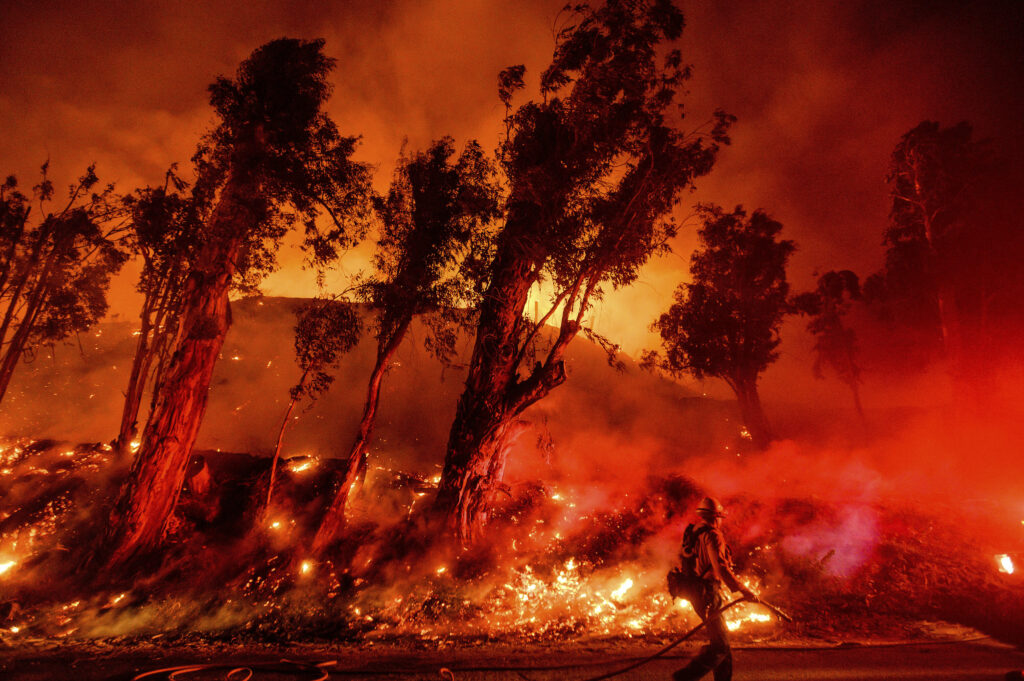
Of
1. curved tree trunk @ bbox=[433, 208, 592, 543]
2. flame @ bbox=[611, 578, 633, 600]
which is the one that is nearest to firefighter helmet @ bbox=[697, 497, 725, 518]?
flame @ bbox=[611, 578, 633, 600]

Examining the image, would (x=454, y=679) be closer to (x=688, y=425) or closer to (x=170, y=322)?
(x=170, y=322)

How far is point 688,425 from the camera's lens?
31.5 m

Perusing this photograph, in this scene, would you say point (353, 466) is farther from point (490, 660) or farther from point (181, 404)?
point (490, 660)

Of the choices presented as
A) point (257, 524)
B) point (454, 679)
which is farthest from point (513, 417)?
point (257, 524)

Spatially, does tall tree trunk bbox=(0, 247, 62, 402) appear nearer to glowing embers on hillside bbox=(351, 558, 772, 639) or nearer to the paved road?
the paved road

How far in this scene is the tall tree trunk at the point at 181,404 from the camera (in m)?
7.97

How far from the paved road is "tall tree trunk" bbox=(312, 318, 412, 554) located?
10.5 feet

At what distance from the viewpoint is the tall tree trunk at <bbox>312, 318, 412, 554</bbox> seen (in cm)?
905

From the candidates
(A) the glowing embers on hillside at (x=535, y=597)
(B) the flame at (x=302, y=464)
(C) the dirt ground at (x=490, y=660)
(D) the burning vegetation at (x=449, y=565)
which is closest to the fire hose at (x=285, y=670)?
(C) the dirt ground at (x=490, y=660)

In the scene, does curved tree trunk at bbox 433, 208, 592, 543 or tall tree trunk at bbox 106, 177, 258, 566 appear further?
curved tree trunk at bbox 433, 208, 592, 543

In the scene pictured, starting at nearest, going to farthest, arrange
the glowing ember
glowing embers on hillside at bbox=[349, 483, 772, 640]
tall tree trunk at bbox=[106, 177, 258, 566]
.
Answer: the glowing ember → glowing embers on hillside at bbox=[349, 483, 772, 640] → tall tree trunk at bbox=[106, 177, 258, 566]

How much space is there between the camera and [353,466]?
9.57 m

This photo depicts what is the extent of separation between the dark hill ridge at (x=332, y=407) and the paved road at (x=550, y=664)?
9.97m

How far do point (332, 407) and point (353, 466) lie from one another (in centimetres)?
1753
